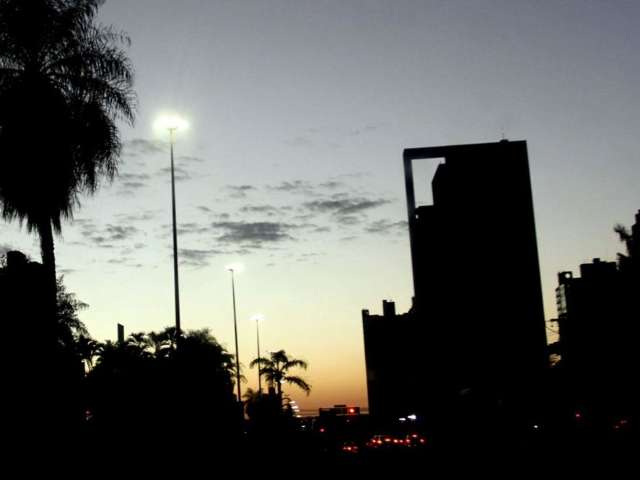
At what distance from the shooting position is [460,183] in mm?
176125

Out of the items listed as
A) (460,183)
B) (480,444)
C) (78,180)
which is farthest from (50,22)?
(460,183)

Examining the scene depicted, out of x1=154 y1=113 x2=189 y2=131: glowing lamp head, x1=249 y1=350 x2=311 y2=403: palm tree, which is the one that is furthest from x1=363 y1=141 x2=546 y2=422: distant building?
x1=154 y1=113 x2=189 y2=131: glowing lamp head

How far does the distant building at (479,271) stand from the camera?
16400 cm

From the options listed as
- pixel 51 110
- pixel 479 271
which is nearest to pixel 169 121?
pixel 51 110

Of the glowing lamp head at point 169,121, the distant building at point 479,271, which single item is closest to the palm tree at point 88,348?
the glowing lamp head at point 169,121

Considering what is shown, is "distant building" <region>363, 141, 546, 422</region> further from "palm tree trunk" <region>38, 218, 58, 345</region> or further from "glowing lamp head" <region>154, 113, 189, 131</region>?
"palm tree trunk" <region>38, 218, 58, 345</region>

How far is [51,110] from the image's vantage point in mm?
25906

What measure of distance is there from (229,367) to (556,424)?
136ft

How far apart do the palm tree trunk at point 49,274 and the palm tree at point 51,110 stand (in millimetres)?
29

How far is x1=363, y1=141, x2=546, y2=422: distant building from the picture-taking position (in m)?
164

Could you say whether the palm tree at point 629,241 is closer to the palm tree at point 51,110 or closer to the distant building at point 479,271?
the palm tree at point 51,110

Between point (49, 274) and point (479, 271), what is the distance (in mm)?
153169

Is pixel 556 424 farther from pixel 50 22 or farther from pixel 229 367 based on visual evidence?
pixel 229 367

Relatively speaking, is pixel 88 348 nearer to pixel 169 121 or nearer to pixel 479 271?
pixel 169 121
